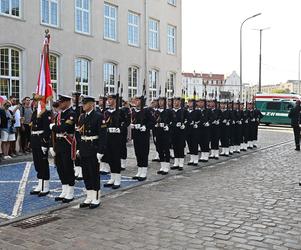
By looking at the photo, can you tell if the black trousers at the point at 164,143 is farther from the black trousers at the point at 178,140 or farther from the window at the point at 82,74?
the window at the point at 82,74

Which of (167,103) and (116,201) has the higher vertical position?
(167,103)

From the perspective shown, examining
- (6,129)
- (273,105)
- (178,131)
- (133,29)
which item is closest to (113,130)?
(178,131)

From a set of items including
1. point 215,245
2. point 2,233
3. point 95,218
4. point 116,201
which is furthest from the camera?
point 116,201

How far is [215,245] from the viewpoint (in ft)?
17.4

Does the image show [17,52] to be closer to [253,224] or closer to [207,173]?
[207,173]

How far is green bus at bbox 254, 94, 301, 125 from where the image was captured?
35.0 metres

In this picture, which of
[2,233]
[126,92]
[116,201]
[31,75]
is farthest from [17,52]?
[2,233]

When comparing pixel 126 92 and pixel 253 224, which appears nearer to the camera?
pixel 253 224

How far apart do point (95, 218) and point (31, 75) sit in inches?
533

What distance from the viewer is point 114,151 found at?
8.73 m

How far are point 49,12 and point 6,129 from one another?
8794 mm

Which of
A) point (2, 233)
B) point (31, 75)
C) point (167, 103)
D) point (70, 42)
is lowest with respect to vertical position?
point (2, 233)

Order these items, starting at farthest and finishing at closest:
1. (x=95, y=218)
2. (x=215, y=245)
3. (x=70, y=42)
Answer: (x=70, y=42) → (x=95, y=218) → (x=215, y=245)

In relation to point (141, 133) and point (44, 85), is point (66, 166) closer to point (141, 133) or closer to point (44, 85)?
point (44, 85)
